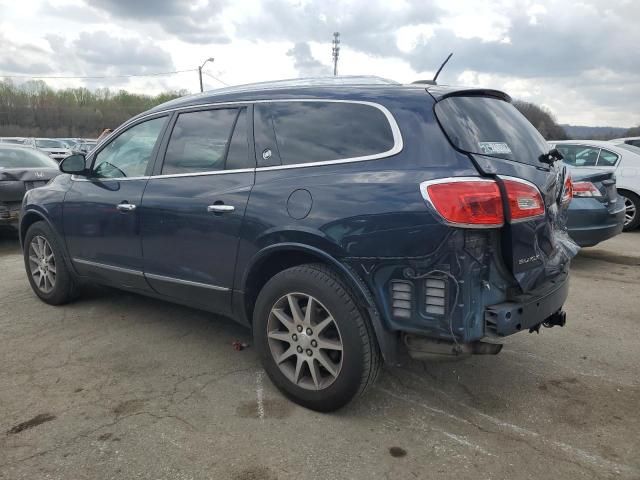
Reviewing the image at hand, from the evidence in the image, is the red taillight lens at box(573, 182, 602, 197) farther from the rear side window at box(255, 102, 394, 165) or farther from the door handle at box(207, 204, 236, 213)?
the door handle at box(207, 204, 236, 213)

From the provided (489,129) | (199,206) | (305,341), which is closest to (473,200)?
(489,129)

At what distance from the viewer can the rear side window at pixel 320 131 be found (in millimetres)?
3078

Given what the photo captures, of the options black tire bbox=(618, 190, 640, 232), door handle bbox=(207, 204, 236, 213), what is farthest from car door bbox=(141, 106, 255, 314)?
black tire bbox=(618, 190, 640, 232)

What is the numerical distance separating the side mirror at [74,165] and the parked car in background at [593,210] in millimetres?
5248

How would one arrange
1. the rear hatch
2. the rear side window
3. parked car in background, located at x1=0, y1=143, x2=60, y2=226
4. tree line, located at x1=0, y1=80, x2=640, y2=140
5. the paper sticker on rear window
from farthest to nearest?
tree line, located at x1=0, y1=80, x2=640, y2=140
parked car in background, located at x1=0, y1=143, x2=60, y2=226
the rear side window
the paper sticker on rear window
the rear hatch

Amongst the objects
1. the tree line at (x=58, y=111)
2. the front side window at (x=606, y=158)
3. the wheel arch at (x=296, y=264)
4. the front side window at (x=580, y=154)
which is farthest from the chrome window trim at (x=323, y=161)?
the tree line at (x=58, y=111)

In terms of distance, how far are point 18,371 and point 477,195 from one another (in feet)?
10.7

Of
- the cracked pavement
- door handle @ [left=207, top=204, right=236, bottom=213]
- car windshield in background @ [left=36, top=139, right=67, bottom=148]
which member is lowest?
the cracked pavement

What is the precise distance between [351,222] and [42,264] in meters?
3.59

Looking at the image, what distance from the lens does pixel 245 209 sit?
3.43 m

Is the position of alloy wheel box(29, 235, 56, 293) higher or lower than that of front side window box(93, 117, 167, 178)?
lower

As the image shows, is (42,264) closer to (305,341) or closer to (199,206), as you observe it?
(199,206)

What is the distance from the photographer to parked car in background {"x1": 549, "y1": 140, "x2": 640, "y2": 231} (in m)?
9.54

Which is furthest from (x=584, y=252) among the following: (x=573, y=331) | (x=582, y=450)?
(x=582, y=450)
